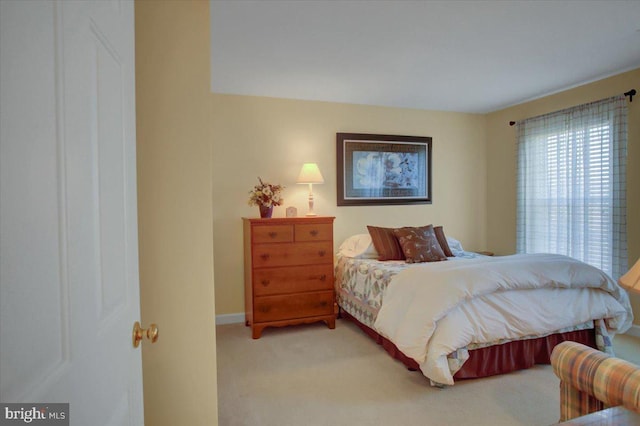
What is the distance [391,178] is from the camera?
4.59m

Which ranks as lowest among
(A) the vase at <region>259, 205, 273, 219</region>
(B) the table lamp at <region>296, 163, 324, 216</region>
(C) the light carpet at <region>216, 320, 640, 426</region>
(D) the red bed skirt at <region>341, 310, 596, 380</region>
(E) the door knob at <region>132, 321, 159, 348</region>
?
(C) the light carpet at <region>216, 320, 640, 426</region>

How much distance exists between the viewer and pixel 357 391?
2.44 m

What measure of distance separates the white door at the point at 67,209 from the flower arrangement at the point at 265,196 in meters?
2.77

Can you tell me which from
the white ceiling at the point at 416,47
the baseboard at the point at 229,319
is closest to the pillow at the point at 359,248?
the baseboard at the point at 229,319

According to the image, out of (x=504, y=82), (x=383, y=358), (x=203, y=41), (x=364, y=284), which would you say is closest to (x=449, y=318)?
(x=383, y=358)

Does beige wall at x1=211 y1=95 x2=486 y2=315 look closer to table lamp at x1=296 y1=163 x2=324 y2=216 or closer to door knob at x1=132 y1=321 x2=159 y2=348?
table lamp at x1=296 y1=163 x2=324 y2=216

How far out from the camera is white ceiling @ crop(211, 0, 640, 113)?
2.30 metres

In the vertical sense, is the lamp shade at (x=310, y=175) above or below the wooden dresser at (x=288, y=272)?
above

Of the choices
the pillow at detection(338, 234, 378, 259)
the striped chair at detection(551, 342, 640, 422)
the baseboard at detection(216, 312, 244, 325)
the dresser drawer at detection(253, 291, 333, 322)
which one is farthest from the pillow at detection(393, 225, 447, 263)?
the striped chair at detection(551, 342, 640, 422)

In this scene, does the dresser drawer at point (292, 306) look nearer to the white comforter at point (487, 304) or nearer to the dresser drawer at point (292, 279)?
the dresser drawer at point (292, 279)

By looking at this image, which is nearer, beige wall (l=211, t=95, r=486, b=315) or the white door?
the white door

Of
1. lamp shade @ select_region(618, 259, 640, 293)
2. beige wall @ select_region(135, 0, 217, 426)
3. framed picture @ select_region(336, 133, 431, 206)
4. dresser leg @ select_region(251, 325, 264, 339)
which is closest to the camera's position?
lamp shade @ select_region(618, 259, 640, 293)

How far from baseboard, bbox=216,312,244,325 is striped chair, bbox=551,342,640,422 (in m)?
3.18

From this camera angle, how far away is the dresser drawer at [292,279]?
3.53 m
